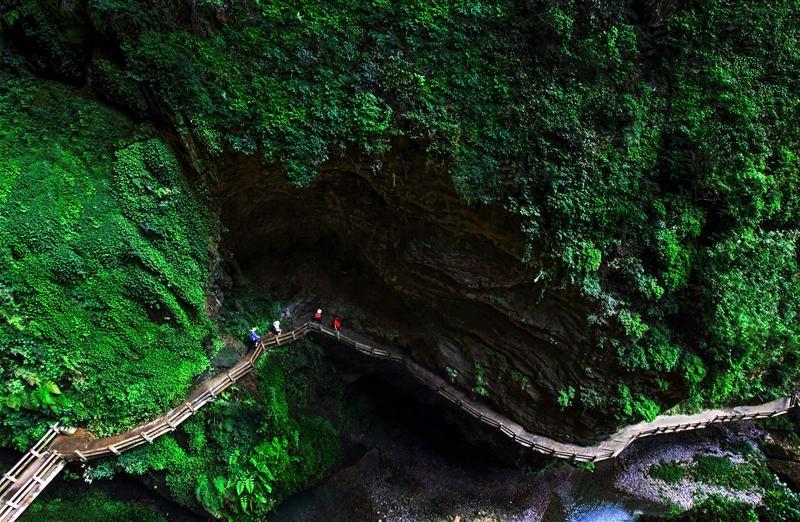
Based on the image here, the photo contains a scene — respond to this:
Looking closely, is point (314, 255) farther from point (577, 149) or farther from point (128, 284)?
point (577, 149)

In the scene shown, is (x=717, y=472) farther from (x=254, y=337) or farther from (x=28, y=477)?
(x=28, y=477)

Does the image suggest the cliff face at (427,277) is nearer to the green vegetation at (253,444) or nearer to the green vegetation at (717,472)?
the green vegetation at (253,444)

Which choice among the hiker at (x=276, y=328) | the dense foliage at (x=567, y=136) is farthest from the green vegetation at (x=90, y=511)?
the dense foliage at (x=567, y=136)

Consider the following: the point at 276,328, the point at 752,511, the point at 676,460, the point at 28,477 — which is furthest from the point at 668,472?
the point at 28,477

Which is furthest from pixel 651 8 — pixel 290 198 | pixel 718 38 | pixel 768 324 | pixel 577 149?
pixel 290 198

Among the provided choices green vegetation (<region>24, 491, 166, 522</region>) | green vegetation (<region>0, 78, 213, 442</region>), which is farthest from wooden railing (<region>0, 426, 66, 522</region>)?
green vegetation (<region>24, 491, 166, 522</region>)
